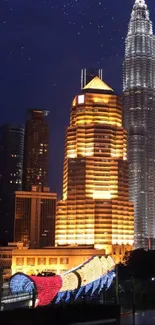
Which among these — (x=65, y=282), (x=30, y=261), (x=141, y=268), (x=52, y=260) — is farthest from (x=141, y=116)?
(x=65, y=282)

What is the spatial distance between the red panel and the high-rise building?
7462cm

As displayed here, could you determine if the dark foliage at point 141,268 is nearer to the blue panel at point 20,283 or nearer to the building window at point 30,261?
the building window at point 30,261

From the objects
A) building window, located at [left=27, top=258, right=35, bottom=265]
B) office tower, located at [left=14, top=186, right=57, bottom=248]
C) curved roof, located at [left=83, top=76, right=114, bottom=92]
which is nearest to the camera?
building window, located at [left=27, top=258, right=35, bottom=265]

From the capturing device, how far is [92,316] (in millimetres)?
15852

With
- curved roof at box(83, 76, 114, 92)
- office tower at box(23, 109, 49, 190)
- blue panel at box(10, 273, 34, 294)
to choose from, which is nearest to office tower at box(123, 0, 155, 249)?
office tower at box(23, 109, 49, 190)

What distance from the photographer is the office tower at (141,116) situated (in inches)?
5108

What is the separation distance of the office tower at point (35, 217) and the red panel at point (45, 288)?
8915 cm

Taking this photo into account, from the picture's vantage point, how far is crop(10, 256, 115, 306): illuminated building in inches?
789

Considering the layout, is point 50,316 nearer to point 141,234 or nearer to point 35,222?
point 35,222

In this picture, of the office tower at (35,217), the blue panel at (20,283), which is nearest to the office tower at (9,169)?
the office tower at (35,217)

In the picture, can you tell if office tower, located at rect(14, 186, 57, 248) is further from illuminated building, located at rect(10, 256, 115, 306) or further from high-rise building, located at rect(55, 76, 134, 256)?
illuminated building, located at rect(10, 256, 115, 306)

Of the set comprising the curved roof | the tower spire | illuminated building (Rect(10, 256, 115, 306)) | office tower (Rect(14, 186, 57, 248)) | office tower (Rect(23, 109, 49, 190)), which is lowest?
illuminated building (Rect(10, 256, 115, 306))

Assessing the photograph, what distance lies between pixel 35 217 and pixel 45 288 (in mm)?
93112

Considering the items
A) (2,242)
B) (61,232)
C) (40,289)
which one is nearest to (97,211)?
(61,232)
